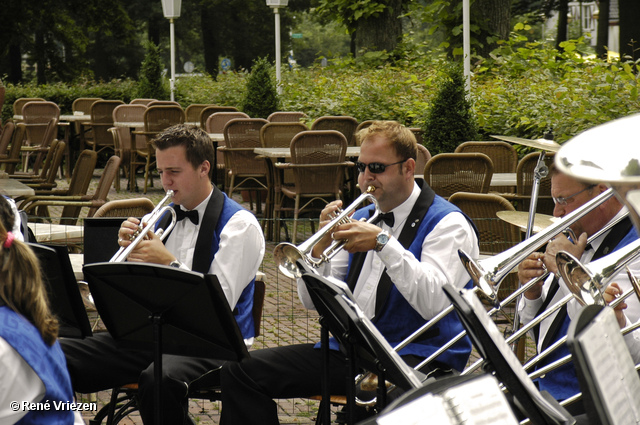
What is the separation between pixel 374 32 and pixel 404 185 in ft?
44.0

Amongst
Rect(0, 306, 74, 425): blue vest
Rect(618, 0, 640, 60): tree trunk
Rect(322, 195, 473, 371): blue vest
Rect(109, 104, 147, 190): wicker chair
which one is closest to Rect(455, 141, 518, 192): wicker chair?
Rect(322, 195, 473, 371): blue vest

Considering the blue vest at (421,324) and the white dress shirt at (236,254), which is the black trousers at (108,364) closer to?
the white dress shirt at (236,254)

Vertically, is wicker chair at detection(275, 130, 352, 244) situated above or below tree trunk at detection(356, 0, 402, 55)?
below

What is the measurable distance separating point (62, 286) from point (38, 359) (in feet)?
3.11

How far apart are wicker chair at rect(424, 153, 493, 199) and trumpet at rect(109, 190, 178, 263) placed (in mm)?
2973

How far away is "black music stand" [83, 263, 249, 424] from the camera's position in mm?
2896

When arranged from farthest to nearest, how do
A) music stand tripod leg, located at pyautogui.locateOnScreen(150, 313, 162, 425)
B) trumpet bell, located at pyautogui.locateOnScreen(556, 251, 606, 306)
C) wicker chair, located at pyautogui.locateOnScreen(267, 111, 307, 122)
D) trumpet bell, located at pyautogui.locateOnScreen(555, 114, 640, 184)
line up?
1. wicker chair, located at pyautogui.locateOnScreen(267, 111, 307, 122)
2. music stand tripod leg, located at pyautogui.locateOnScreen(150, 313, 162, 425)
3. trumpet bell, located at pyautogui.locateOnScreen(556, 251, 606, 306)
4. trumpet bell, located at pyautogui.locateOnScreen(555, 114, 640, 184)

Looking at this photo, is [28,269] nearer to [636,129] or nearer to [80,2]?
[636,129]

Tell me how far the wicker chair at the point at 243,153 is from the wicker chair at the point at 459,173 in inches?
143

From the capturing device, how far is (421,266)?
Answer: 10.8ft

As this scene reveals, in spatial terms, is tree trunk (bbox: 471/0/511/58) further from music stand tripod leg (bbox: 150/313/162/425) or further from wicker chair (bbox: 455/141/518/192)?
music stand tripod leg (bbox: 150/313/162/425)

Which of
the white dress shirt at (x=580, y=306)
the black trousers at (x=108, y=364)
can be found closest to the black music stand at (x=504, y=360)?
the white dress shirt at (x=580, y=306)

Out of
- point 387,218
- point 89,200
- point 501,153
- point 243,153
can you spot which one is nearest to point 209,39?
point 243,153

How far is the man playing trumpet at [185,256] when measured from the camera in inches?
137
